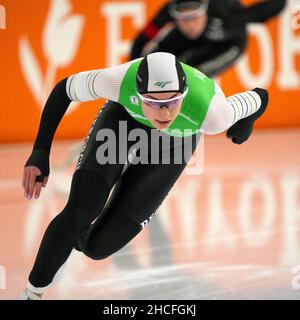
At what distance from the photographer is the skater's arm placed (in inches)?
154

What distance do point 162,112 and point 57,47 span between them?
14.8ft

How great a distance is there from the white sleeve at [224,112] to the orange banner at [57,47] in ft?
13.1

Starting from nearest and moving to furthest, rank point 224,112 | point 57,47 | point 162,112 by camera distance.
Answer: point 162,112 < point 224,112 < point 57,47

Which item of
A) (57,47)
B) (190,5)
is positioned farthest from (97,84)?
(57,47)

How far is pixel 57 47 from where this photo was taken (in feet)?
26.3

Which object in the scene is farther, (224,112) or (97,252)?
(97,252)

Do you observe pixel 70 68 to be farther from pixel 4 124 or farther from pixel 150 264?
pixel 150 264

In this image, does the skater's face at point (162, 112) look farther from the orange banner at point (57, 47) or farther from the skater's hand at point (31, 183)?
the orange banner at point (57, 47)

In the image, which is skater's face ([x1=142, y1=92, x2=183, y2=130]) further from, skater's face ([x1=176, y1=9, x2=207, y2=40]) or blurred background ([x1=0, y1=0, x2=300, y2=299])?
skater's face ([x1=176, y1=9, x2=207, y2=40])

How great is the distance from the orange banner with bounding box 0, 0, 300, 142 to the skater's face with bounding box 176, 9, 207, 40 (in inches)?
40.2

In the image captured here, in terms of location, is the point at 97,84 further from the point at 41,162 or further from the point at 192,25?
the point at 192,25

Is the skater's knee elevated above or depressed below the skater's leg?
below

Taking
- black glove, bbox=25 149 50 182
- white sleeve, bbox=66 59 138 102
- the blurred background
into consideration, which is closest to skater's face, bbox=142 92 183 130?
white sleeve, bbox=66 59 138 102
